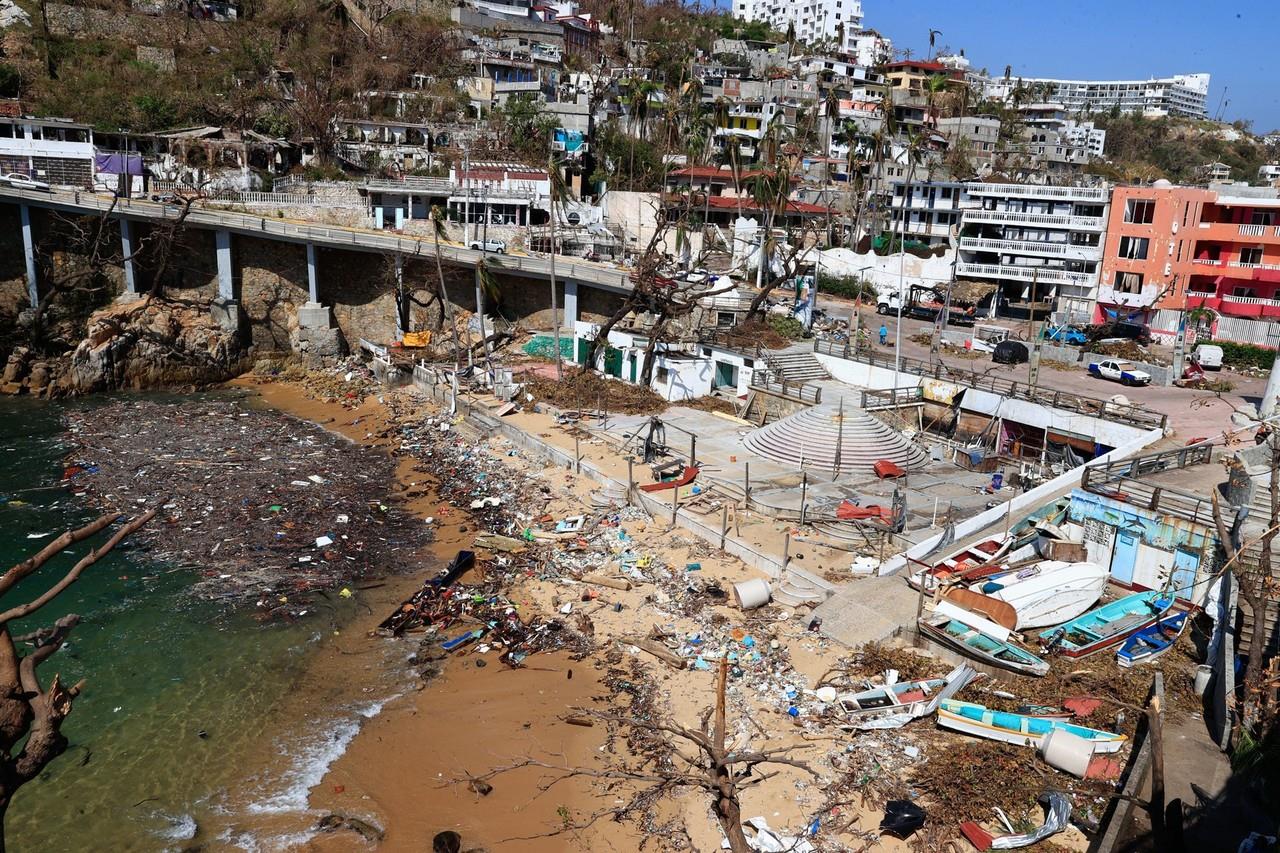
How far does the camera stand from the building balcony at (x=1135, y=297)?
45606 millimetres

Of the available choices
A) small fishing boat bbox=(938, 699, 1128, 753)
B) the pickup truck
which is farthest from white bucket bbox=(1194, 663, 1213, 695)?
the pickup truck

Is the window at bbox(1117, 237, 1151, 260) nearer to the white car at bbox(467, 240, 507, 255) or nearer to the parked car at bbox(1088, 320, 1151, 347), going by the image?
the parked car at bbox(1088, 320, 1151, 347)

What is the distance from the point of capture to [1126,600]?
18234mm

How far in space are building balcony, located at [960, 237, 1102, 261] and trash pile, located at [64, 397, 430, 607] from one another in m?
40.1

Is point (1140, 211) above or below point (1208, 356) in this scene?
above

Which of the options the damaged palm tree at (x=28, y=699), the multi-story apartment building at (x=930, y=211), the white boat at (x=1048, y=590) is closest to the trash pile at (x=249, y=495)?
the damaged palm tree at (x=28, y=699)

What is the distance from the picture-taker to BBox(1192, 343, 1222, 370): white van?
36812 mm

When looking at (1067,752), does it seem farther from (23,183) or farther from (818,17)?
(818,17)

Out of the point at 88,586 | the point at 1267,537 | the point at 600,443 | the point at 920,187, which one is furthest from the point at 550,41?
the point at 1267,537

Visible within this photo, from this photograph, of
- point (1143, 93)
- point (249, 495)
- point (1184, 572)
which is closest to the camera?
point (1184, 572)

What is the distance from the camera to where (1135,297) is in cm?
4647

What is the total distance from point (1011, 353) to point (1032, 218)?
62.5 feet

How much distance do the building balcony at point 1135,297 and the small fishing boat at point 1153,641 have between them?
33357 millimetres

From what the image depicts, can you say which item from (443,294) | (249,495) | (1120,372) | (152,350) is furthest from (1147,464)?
(152,350)
